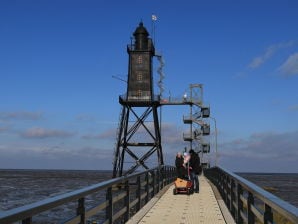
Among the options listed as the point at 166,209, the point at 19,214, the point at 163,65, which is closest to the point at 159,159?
the point at 163,65

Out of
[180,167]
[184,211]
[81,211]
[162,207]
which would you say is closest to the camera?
[81,211]

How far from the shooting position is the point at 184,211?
47.4ft

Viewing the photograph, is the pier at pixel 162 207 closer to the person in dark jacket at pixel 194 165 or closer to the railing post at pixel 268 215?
the railing post at pixel 268 215

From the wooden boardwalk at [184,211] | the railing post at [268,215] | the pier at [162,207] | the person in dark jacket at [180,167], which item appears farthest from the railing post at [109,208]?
the person in dark jacket at [180,167]

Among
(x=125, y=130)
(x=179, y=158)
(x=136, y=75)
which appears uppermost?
(x=136, y=75)

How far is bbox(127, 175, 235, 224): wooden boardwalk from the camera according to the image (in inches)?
492

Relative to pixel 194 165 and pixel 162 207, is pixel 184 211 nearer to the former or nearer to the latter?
pixel 162 207

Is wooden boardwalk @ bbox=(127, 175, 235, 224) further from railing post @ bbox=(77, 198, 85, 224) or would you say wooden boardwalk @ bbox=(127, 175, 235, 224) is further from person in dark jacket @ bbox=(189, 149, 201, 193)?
railing post @ bbox=(77, 198, 85, 224)

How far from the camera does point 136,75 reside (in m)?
54.7

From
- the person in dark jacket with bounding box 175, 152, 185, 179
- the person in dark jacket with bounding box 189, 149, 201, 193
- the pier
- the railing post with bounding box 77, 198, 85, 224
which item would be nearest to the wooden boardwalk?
the pier

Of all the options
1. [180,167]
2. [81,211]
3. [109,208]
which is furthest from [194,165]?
[81,211]

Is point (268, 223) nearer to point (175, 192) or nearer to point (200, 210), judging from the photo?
point (200, 210)

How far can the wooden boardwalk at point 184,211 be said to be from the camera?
12.5m

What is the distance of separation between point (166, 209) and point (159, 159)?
1547 inches
